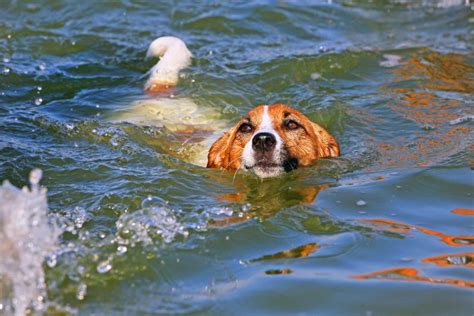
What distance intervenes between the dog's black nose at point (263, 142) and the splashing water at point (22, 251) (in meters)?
2.26

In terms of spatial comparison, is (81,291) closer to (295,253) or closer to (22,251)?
(22,251)

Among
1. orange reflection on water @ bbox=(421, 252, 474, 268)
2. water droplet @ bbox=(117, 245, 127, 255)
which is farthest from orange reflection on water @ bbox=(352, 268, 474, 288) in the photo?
water droplet @ bbox=(117, 245, 127, 255)

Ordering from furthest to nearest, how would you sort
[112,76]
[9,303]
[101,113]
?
[112,76] < [101,113] < [9,303]

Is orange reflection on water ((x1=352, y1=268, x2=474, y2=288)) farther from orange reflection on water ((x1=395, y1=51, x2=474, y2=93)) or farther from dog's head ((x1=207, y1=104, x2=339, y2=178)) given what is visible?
orange reflection on water ((x1=395, y1=51, x2=474, y2=93))

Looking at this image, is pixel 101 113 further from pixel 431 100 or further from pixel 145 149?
pixel 431 100

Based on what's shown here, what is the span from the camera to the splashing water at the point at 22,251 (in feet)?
12.6

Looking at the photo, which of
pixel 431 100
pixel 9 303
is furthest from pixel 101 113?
pixel 9 303

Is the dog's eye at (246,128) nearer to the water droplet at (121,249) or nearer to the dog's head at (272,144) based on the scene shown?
the dog's head at (272,144)

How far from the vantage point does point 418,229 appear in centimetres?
504

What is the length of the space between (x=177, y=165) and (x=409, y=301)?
2907mm

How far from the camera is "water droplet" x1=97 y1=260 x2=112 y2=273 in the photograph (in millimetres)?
4250

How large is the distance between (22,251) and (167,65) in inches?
188

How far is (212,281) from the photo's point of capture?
4.27 m

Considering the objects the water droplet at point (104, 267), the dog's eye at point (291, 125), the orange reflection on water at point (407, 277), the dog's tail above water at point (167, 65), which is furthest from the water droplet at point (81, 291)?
the dog's tail above water at point (167, 65)
